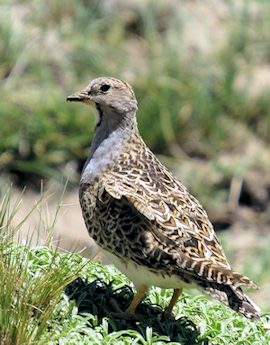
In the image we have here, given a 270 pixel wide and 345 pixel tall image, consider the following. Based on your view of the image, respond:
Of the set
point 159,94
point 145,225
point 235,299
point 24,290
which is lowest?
point 24,290

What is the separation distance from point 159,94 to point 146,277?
605 centimetres

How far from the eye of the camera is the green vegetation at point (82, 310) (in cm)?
650

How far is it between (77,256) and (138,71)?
596 centimetres

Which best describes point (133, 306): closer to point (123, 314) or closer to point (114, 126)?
point (123, 314)

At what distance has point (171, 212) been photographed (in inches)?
281

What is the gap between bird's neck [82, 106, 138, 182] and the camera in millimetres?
7609

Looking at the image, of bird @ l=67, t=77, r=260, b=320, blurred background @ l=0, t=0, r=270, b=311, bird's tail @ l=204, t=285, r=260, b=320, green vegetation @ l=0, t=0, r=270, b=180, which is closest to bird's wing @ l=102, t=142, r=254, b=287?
bird @ l=67, t=77, r=260, b=320

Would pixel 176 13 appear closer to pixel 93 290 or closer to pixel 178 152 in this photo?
pixel 178 152

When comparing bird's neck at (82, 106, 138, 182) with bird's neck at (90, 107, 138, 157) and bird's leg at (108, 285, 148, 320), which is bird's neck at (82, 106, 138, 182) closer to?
bird's neck at (90, 107, 138, 157)

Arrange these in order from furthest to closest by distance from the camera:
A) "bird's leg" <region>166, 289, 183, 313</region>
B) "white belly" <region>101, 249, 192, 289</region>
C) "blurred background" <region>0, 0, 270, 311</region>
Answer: "blurred background" <region>0, 0, 270, 311</region> → "bird's leg" <region>166, 289, 183, 313</region> → "white belly" <region>101, 249, 192, 289</region>

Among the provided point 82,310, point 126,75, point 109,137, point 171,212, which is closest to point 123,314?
point 82,310

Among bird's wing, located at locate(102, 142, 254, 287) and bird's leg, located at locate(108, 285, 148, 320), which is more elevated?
bird's wing, located at locate(102, 142, 254, 287)

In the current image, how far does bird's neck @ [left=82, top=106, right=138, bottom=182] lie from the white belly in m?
0.72

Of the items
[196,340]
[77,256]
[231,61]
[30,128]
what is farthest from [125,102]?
[231,61]
